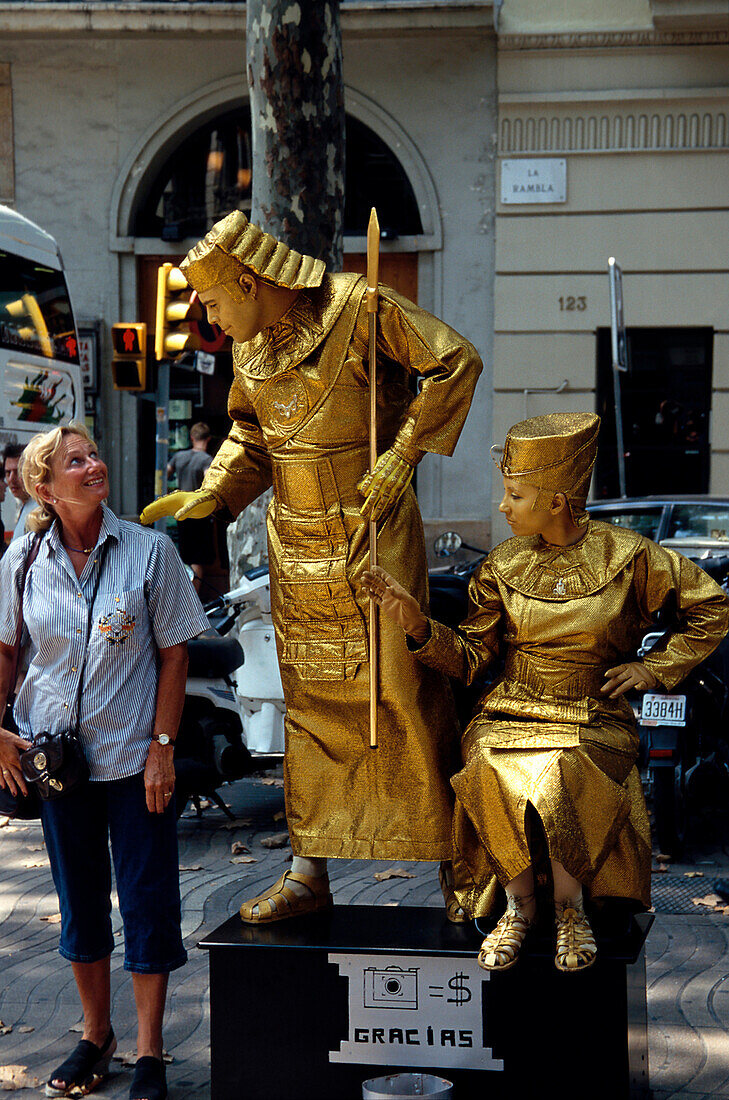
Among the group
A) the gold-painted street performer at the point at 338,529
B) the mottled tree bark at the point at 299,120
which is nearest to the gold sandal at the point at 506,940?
the gold-painted street performer at the point at 338,529

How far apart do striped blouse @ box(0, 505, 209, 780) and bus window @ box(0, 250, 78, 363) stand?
7511 mm

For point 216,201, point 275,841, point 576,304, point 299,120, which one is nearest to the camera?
point 275,841

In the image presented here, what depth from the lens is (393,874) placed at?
5777 mm

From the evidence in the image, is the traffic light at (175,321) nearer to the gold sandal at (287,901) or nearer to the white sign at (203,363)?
the white sign at (203,363)

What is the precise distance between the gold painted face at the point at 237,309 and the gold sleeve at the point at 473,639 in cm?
92

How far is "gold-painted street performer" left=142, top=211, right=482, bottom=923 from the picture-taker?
342 centimetres

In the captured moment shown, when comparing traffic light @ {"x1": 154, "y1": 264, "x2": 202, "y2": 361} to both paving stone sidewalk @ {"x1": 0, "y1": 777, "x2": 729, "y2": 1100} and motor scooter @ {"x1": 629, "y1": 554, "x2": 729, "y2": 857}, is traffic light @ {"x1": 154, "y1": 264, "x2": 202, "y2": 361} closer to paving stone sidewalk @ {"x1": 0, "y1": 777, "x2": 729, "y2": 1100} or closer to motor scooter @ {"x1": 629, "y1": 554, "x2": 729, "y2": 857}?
paving stone sidewalk @ {"x1": 0, "y1": 777, "x2": 729, "y2": 1100}

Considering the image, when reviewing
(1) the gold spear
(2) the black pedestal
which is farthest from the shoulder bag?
(1) the gold spear

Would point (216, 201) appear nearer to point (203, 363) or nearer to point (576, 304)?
point (576, 304)

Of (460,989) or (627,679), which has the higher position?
(627,679)

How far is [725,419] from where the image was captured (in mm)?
12844

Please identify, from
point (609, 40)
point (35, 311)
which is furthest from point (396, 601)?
point (609, 40)

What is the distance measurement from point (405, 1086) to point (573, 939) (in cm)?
55

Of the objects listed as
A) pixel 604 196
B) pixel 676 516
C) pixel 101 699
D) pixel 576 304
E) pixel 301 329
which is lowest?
pixel 101 699
